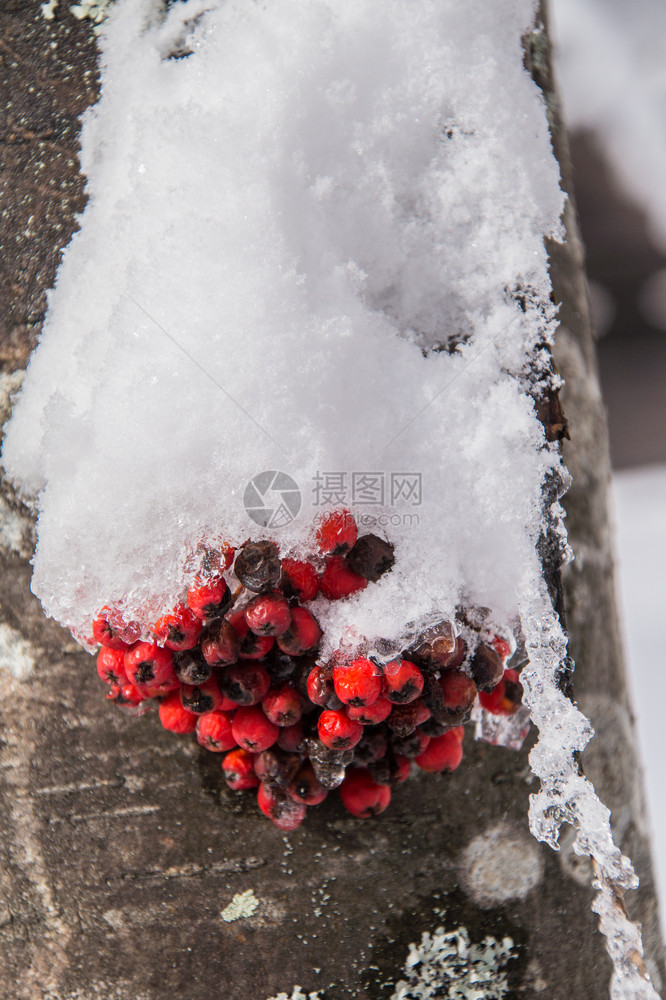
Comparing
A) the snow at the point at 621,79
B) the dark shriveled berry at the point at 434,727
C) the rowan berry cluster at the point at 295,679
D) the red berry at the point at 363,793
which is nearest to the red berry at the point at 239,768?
the rowan berry cluster at the point at 295,679

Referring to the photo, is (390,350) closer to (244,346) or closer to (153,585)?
(244,346)

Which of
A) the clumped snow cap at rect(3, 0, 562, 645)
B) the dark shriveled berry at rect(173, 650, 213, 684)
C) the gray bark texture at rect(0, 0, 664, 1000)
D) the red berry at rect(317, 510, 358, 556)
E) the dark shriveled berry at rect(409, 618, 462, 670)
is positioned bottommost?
the gray bark texture at rect(0, 0, 664, 1000)

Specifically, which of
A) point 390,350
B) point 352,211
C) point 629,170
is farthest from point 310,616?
point 629,170

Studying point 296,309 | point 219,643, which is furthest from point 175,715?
point 296,309

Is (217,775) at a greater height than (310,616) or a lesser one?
lesser

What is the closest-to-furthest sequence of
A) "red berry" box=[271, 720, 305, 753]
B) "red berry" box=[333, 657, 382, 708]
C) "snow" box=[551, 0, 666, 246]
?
"red berry" box=[333, 657, 382, 708] → "red berry" box=[271, 720, 305, 753] → "snow" box=[551, 0, 666, 246]

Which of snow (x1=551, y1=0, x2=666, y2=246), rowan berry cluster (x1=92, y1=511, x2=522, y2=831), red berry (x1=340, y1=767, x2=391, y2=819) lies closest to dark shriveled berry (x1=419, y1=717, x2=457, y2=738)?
rowan berry cluster (x1=92, y1=511, x2=522, y2=831)

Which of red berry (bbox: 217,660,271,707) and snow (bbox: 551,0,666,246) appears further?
snow (bbox: 551,0,666,246)

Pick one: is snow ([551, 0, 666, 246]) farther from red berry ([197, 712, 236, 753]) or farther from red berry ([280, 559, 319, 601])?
red berry ([197, 712, 236, 753])
